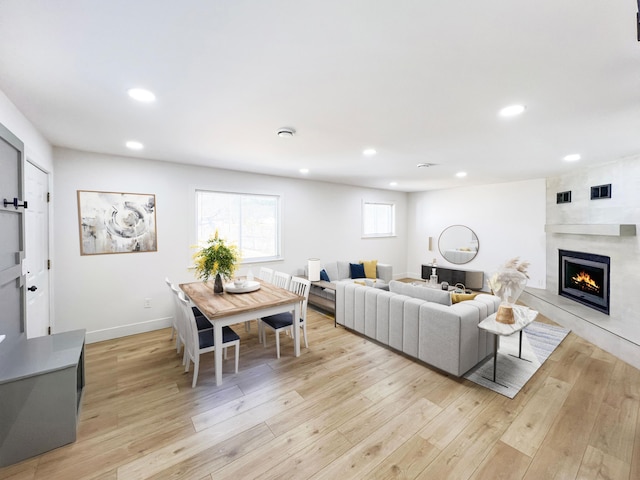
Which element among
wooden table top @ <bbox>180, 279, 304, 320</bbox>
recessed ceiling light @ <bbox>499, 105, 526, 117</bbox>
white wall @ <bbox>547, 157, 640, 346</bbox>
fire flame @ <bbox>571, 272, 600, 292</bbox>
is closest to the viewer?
recessed ceiling light @ <bbox>499, 105, 526, 117</bbox>

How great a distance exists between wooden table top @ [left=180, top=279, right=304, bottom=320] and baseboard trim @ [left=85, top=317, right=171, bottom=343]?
877 mm

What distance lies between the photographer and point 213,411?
2217 mm

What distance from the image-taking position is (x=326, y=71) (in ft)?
5.39

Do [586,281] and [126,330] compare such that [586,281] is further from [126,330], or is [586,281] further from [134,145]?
[126,330]

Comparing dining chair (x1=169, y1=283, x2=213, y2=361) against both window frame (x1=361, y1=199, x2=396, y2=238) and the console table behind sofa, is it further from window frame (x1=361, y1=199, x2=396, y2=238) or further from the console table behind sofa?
the console table behind sofa

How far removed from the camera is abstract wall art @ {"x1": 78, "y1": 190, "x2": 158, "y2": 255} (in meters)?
3.42

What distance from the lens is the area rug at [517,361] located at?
8.54 feet

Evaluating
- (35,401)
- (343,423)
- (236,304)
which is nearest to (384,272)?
(236,304)

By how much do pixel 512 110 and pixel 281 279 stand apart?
10.2 ft

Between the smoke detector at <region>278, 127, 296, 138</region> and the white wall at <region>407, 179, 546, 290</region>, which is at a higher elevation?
the smoke detector at <region>278, 127, 296, 138</region>

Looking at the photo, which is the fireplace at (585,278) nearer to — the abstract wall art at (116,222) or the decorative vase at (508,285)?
the decorative vase at (508,285)

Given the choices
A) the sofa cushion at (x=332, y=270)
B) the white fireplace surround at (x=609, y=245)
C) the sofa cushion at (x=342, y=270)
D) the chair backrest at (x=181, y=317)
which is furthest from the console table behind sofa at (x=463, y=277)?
the chair backrest at (x=181, y=317)

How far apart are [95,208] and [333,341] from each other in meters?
3.50

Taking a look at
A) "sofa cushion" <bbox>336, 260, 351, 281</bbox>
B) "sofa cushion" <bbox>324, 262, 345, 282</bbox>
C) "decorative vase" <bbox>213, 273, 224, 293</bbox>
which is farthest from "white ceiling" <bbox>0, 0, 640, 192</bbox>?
"sofa cushion" <bbox>336, 260, 351, 281</bbox>
